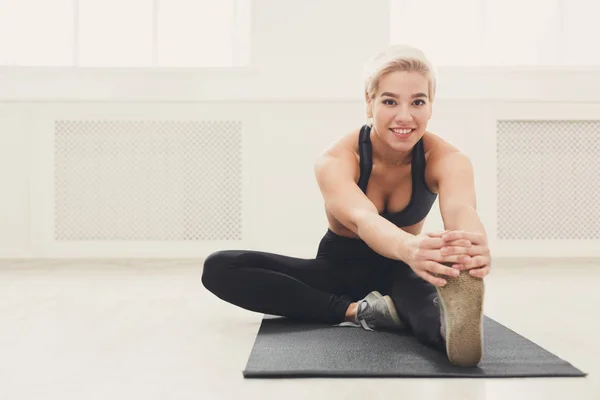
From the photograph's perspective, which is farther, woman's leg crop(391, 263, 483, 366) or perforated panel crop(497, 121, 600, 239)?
perforated panel crop(497, 121, 600, 239)

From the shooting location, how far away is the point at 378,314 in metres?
1.59

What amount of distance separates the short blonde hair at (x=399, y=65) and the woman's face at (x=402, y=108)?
0.01m

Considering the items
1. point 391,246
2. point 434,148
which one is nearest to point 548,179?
point 434,148

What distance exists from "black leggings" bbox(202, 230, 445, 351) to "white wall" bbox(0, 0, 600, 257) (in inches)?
67.8

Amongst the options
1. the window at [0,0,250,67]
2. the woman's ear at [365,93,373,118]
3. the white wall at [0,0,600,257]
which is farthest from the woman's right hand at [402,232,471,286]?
the window at [0,0,250,67]

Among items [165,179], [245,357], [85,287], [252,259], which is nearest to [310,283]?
[252,259]

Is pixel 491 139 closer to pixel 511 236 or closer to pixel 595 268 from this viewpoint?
pixel 511 236

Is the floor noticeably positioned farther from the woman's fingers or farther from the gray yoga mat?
the woman's fingers

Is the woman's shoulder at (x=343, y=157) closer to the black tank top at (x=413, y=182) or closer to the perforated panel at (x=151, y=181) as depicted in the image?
the black tank top at (x=413, y=182)

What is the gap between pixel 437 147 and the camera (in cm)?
156

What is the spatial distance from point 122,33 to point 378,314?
280 centimetres

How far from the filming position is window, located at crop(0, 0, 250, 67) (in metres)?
3.71

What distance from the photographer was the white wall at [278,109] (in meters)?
3.45

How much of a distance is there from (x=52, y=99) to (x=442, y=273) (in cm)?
291
